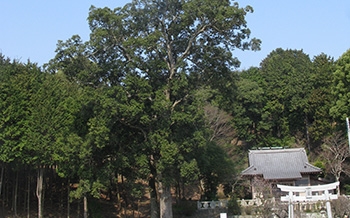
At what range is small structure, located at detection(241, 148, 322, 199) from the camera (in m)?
29.5

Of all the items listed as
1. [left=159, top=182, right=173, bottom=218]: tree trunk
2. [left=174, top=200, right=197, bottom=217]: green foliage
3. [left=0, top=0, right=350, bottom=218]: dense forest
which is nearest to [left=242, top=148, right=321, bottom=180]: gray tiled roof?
[left=174, top=200, right=197, bottom=217]: green foliage

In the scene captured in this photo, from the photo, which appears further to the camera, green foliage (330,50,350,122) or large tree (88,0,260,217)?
green foliage (330,50,350,122)

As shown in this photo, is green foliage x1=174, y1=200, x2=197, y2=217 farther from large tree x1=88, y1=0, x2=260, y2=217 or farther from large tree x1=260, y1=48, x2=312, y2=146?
large tree x1=260, y1=48, x2=312, y2=146

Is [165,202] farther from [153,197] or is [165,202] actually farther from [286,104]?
[286,104]

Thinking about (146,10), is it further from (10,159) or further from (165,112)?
(10,159)

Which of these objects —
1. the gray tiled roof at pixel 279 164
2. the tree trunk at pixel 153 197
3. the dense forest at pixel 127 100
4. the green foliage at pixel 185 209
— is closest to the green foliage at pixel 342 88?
the gray tiled roof at pixel 279 164

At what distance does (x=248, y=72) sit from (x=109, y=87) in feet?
86.4

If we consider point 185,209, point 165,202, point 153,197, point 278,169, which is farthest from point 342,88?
point 165,202

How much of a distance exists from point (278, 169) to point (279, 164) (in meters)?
0.51

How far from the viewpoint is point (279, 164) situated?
1229 inches

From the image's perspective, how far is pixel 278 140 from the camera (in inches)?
1518

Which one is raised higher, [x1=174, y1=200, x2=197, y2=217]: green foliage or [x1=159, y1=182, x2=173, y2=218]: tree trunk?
[x1=159, y1=182, x2=173, y2=218]: tree trunk

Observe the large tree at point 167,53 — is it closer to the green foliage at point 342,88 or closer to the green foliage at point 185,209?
the green foliage at point 185,209

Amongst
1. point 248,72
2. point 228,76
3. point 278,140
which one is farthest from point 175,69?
point 248,72
